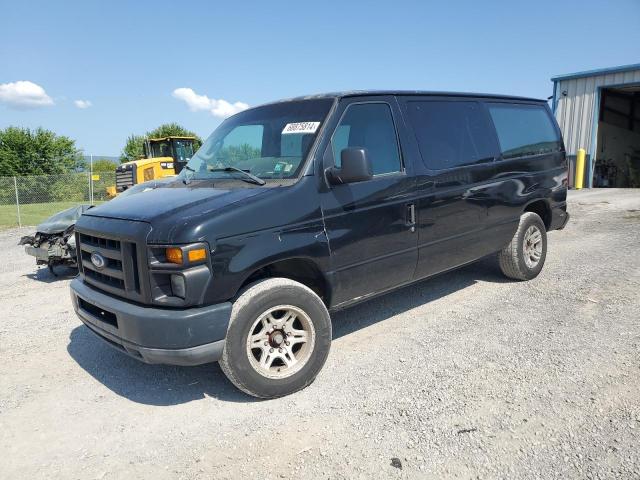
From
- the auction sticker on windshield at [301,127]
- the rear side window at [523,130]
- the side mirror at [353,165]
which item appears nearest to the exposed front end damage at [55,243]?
the auction sticker on windshield at [301,127]

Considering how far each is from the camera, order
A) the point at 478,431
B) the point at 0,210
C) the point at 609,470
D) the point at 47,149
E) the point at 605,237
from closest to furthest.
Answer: the point at 609,470, the point at 478,431, the point at 605,237, the point at 0,210, the point at 47,149

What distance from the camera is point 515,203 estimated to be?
17.6ft

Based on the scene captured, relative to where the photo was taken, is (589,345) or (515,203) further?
(515,203)

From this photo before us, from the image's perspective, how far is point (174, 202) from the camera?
3344 millimetres

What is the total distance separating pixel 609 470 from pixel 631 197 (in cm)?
1395

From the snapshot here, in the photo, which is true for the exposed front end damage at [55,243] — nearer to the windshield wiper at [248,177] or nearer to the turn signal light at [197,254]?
the windshield wiper at [248,177]

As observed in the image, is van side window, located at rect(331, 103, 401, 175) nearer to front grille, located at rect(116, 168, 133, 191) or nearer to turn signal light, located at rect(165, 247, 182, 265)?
turn signal light, located at rect(165, 247, 182, 265)

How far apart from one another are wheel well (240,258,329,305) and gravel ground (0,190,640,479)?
66cm

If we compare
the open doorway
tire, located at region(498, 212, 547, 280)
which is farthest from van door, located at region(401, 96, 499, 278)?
the open doorway

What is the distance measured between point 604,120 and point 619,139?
172 centimetres

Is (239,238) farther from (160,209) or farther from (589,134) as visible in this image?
(589,134)

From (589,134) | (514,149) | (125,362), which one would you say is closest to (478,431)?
(125,362)

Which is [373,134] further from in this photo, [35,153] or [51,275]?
[35,153]

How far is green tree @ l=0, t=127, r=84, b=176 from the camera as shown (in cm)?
2803
